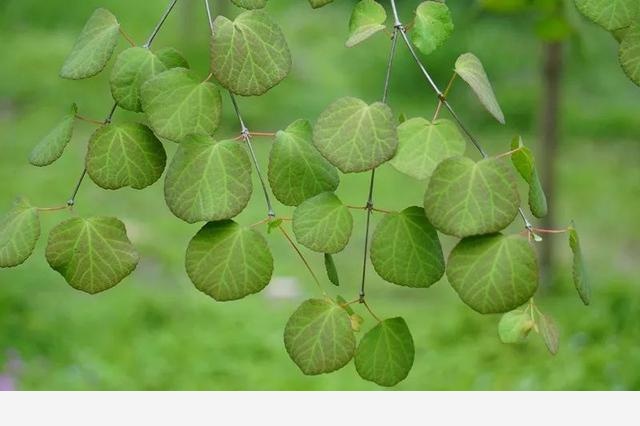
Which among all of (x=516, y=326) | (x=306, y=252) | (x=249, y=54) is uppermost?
(x=249, y=54)

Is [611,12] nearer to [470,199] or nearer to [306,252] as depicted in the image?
[470,199]

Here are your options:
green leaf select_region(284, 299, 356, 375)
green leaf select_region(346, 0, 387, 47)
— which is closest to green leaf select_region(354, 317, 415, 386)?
green leaf select_region(284, 299, 356, 375)

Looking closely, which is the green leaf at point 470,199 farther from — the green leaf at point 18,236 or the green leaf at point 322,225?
the green leaf at point 18,236

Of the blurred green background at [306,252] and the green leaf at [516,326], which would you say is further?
the blurred green background at [306,252]

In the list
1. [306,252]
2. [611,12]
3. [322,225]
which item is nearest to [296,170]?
[322,225]

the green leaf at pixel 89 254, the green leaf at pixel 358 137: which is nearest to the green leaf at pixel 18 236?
the green leaf at pixel 89 254
